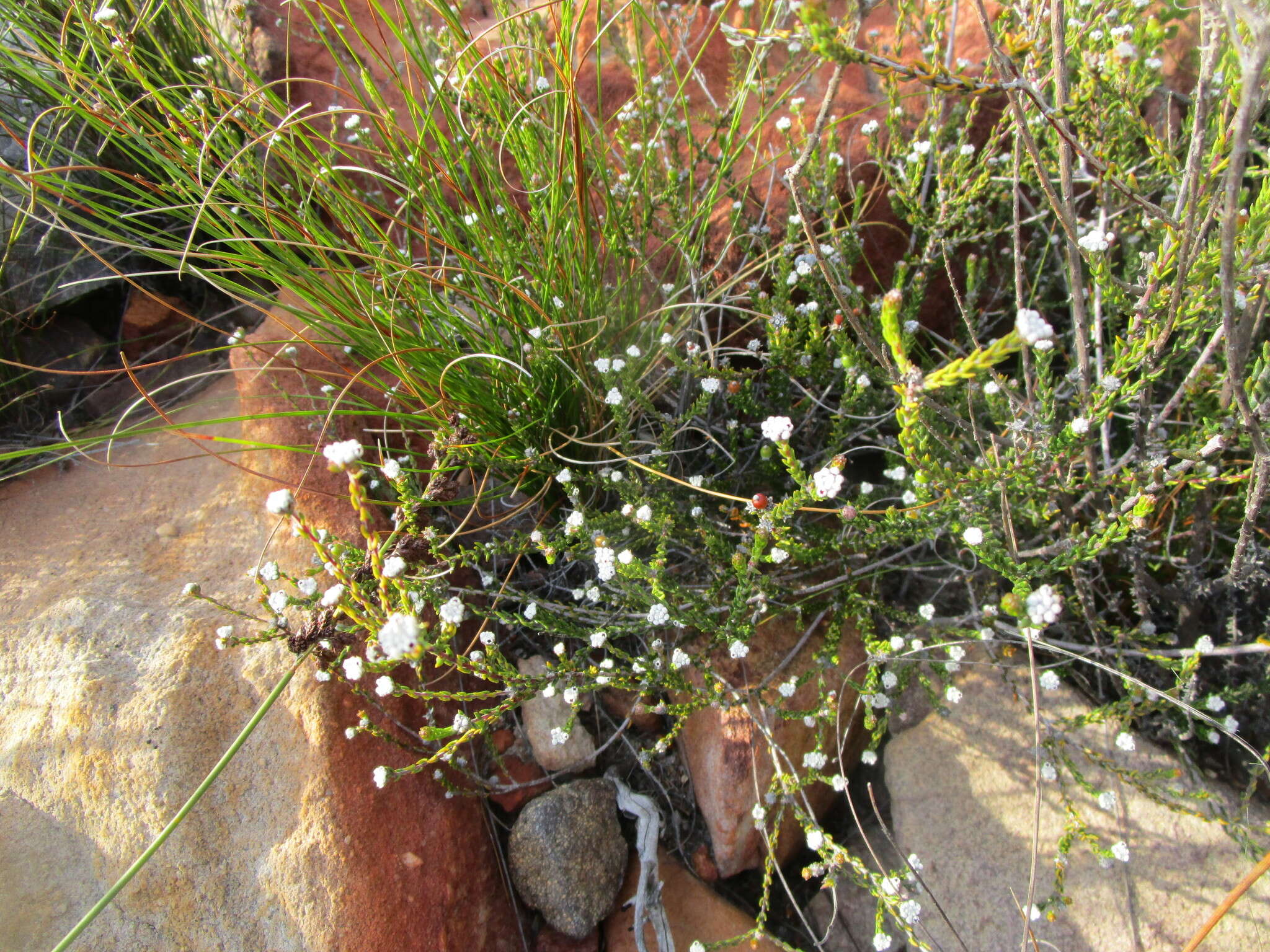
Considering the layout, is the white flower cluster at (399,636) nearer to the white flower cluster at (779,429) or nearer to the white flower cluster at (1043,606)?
the white flower cluster at (779,429)

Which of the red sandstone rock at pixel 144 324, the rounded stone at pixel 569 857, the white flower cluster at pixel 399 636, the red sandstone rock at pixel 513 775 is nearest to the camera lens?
the white flower cluster at pixel 399 636

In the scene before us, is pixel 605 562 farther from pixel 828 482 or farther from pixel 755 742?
pixel 755 742

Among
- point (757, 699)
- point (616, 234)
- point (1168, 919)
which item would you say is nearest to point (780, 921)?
point (757, 699)

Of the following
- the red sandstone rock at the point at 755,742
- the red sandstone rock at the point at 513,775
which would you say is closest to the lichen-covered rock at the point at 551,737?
the red sandstone rock at the point at 513,775

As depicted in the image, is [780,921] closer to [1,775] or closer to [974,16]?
[1,775]

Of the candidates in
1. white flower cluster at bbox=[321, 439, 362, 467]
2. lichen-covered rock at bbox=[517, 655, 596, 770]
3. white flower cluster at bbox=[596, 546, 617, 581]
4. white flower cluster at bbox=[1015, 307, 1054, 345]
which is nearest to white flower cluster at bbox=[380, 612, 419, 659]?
white flower cluster at bbox=[321, 439, 362, 467]

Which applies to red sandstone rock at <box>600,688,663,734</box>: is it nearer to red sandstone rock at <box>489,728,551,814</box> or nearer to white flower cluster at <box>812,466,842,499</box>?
red sandstone rock at <box>489,728,551,814</box>
